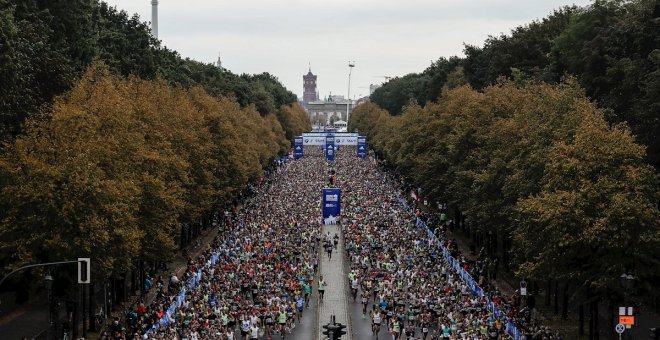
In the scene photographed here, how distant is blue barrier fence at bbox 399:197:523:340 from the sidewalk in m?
6.81

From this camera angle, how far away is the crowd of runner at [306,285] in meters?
49.2

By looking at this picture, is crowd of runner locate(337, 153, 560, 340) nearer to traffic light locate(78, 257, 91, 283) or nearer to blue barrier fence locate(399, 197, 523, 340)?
blue barrier fence locate(399, 197, 523, 340)

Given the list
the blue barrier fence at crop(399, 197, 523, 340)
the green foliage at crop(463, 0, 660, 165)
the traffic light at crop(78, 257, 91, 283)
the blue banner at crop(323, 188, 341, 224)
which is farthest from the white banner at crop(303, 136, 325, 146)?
the traffic light at crop(78, 257, 91, 283)

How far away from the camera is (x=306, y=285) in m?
60.2

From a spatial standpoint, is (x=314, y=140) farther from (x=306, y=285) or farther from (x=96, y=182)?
(x=96, y=182)

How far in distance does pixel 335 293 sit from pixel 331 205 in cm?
2787

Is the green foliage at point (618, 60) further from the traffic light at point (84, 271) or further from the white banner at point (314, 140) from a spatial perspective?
the white banner at point (314, 140)

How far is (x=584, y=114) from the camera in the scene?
55.2 meters

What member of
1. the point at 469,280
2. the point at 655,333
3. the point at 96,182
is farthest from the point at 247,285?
the point at 655,333

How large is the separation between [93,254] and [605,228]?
21882mm

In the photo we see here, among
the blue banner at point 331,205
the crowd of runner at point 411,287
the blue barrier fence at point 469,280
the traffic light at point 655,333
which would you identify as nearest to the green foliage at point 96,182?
the crowd of runner at point 411,287

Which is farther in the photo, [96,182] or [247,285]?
[247,285]

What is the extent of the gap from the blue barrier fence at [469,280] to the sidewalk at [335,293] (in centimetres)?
681

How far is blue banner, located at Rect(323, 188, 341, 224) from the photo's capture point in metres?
89.2
